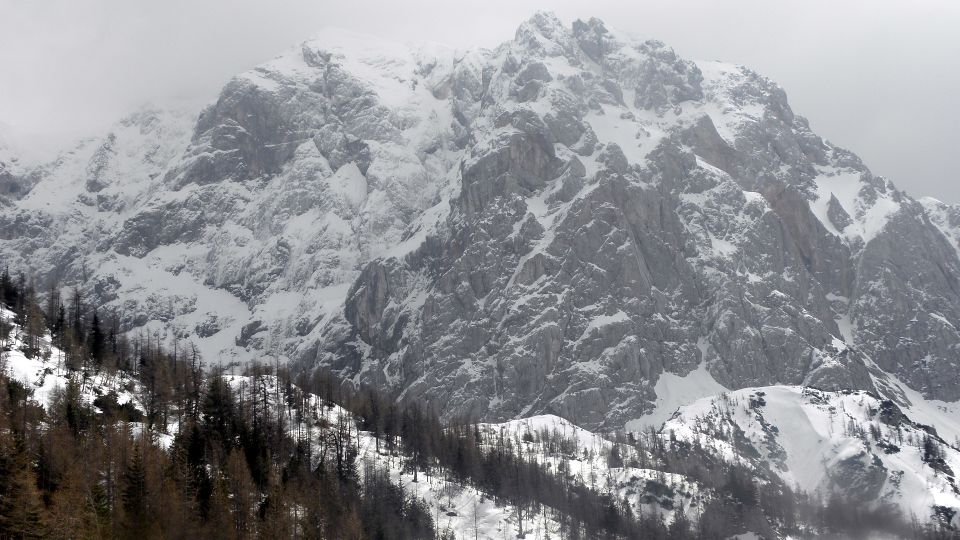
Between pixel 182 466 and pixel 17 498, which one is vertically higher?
pixel 182 466

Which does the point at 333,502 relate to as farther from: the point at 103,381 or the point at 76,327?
the point at 76,327

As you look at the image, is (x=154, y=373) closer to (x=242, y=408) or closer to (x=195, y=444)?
(x=242, y=408)

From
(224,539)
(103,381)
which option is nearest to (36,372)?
(103,381)

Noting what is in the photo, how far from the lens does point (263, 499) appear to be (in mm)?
141250

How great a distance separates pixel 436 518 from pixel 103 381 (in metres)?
55.2

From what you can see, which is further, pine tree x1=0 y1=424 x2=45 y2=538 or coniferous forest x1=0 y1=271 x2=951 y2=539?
coniferous forest x1=0 y1=271 x2=951 y2=539

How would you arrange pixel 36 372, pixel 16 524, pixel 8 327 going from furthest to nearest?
pixel 8 327 < pixel 36 372 < pixel 16 524

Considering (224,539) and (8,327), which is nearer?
(224,539)

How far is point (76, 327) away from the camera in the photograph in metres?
193

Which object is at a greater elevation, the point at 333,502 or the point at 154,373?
the point at 154,373

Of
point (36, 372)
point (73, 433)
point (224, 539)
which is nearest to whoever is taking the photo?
point (224, 539)

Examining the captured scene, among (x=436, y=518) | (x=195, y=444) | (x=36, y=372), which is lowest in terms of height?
(x=436, y=518)

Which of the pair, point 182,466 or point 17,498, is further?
point 182,466

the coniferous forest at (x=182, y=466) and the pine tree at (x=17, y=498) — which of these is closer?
the pine tree at (x=17, y=498)
